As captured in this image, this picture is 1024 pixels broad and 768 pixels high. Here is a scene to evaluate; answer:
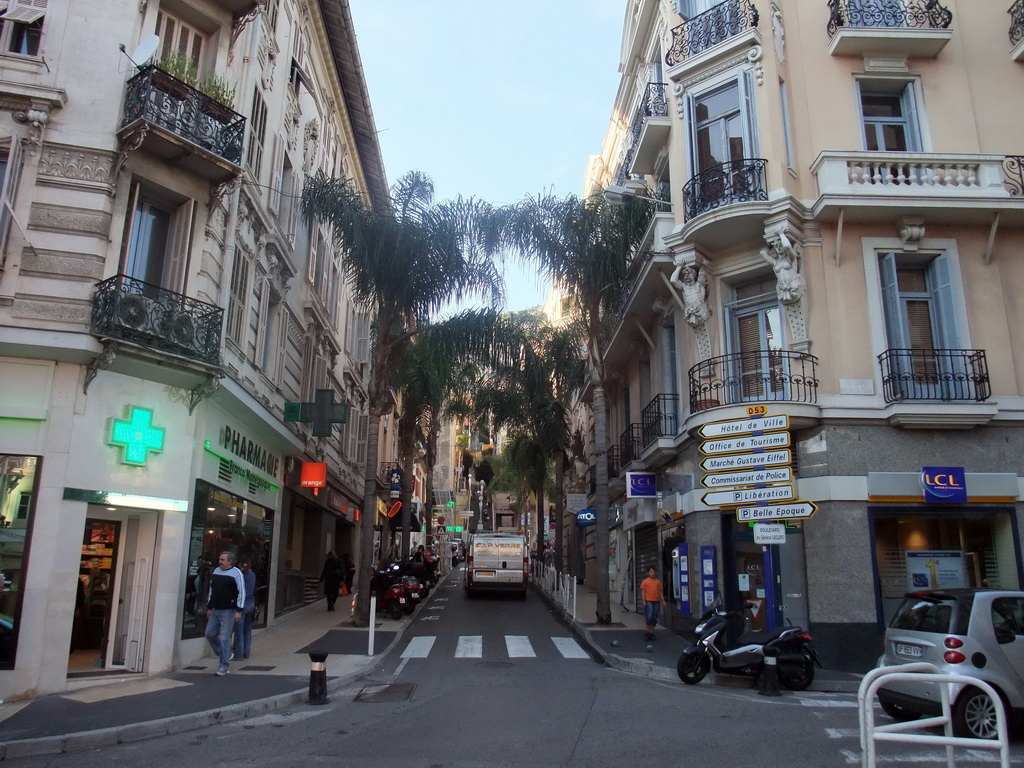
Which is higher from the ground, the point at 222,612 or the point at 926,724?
the point at 222,612

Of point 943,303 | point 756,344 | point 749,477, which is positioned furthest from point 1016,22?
point 749,477

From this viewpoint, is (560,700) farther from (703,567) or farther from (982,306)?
(982,306)

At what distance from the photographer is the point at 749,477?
12.3m

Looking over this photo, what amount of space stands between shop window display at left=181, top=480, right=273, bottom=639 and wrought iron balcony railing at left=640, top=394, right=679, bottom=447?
9707 millimetres

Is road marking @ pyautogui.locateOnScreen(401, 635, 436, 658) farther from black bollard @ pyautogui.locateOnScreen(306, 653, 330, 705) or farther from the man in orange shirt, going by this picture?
black bollard @ pyautogui.locateOnScreen(306, 653, 330, 705)

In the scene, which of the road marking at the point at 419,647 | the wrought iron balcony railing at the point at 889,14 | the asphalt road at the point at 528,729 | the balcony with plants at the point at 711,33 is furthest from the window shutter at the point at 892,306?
the road marking at the point at 419,647

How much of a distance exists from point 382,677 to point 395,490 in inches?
868

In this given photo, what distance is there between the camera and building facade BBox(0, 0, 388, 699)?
10.5m

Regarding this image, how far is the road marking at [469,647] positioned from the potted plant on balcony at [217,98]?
1039 cm

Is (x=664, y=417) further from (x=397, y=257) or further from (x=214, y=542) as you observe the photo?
(x=214, y=542)

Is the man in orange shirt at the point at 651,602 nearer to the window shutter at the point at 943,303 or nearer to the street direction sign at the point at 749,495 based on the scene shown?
the street direction sign at the point at 749,495

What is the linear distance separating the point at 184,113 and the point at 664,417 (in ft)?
40.4

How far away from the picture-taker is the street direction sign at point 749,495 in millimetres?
11766

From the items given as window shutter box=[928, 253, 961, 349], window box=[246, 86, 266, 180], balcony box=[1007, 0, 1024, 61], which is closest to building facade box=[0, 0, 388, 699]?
window box=[246, 86, 266, 180]
